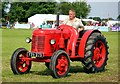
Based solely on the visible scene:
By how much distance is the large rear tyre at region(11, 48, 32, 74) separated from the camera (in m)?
10.4

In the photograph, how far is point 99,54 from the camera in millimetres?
11555

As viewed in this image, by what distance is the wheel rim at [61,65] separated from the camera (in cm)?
978

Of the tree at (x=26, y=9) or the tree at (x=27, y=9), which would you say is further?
the tree at (x=26, y=9)

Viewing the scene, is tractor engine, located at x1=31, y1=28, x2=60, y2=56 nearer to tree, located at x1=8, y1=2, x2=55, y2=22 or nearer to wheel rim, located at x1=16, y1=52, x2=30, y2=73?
wheel rim, located at x1=16, y1=52, x2=30, y2=73

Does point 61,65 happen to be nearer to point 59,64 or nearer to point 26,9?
point 59,64

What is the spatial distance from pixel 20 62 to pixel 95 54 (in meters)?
2.43

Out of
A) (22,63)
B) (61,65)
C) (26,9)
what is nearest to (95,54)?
(61,65)

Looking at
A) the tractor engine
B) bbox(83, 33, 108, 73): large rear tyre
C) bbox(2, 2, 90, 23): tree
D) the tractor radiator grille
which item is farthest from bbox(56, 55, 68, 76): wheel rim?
bbox(2, 2, 90, 23): tree

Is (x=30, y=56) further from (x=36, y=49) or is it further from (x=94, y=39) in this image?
(x=94, y=39)

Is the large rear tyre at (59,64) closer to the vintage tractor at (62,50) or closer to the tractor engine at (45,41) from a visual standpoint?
the vintage tractor at (62,50)

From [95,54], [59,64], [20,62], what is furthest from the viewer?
[95,54]

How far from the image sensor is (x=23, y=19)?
95312 millimetres

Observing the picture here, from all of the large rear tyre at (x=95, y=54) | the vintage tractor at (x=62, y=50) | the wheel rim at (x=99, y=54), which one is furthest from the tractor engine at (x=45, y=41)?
the wheel rim at (x=99, y=54)

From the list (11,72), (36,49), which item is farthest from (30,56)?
(11,72)
